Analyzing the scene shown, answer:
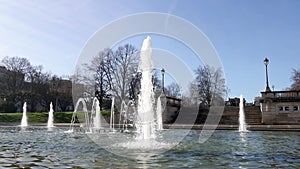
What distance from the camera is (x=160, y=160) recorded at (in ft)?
28.5

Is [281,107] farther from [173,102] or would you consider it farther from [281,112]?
[173,102]

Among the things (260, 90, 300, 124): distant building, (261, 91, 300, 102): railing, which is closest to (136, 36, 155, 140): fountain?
(260, 90, 300, 124): distant building

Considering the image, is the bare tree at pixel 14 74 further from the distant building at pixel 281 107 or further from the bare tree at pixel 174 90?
the distant building at pixel 281 107

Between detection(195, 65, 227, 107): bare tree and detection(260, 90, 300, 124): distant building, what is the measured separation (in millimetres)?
25394

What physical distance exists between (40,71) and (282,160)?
68432 mm

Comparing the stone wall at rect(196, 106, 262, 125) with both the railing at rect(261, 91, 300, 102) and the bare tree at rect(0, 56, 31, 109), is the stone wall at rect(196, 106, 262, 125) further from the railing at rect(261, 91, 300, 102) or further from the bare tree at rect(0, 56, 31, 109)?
the bare tree at rect(0, 56, 31, 109)

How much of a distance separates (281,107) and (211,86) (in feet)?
91.2

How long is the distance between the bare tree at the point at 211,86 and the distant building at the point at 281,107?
25.4m

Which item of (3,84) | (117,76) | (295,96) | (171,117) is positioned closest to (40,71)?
(3,84)

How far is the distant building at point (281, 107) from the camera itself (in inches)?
1379

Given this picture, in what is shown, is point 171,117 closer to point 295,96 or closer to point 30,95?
point 295,96

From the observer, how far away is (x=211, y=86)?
6297 cm

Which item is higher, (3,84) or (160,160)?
(3,84)

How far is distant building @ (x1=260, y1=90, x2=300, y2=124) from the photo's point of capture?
3503 cm
